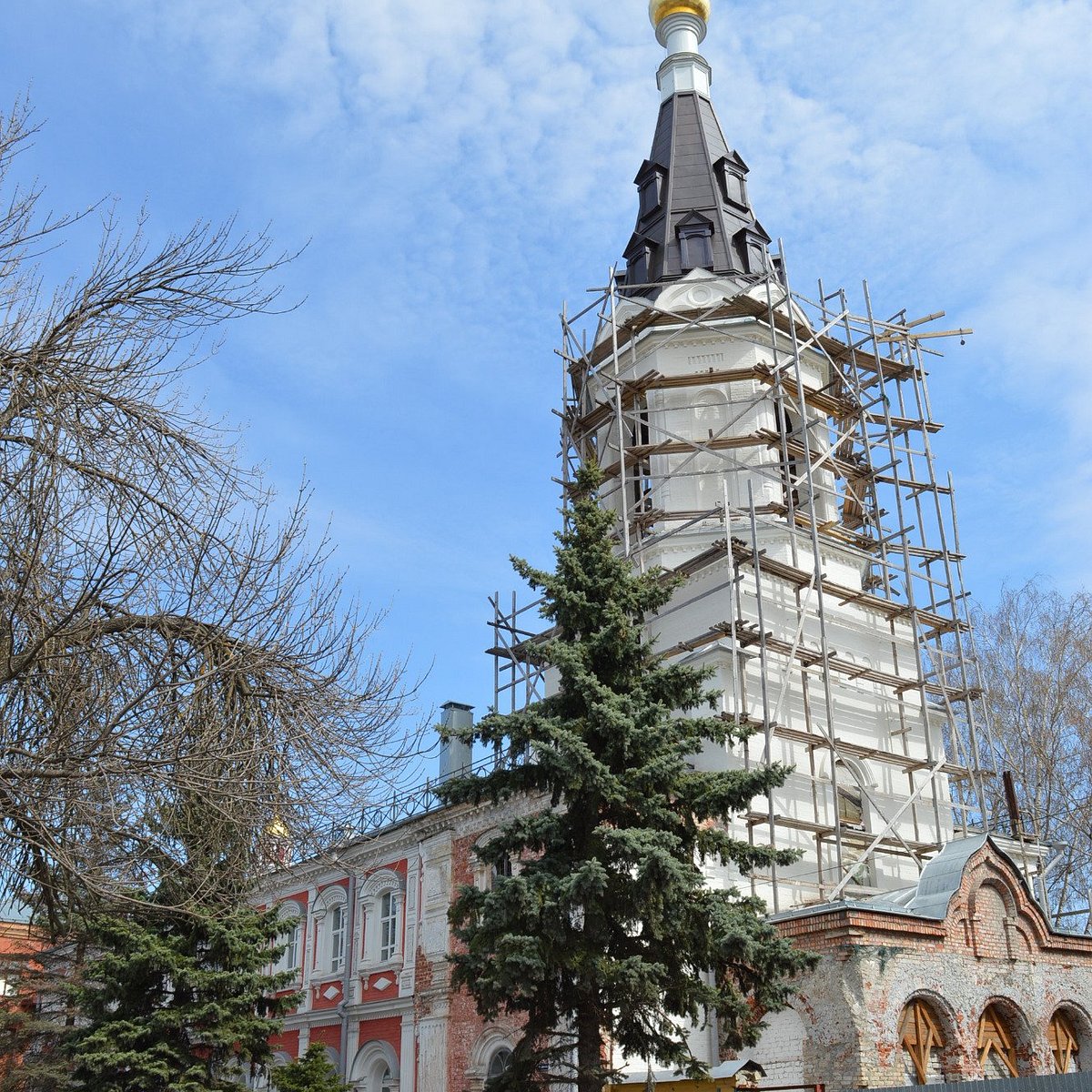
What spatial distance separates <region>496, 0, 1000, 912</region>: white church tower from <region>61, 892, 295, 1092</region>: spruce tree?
274 inches

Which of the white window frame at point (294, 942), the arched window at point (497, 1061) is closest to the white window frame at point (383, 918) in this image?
the white window frame at point (294, 942)

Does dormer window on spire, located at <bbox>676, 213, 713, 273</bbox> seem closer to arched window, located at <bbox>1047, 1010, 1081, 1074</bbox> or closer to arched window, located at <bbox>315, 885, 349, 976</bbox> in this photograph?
arched window, located at <bbox>315, 885, 349, 976</bbox>

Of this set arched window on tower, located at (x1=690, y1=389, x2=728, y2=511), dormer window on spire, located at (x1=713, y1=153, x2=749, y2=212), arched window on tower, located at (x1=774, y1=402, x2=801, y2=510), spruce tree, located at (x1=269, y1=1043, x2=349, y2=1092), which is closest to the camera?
spruce tree, located at (x1=269, y1=1043, x2=349, y2=1092)

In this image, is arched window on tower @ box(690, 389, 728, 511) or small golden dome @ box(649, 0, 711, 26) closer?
arched window on tower @ box(690, 389, 728, 511)

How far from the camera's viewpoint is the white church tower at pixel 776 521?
1975 cm

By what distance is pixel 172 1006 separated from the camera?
1708 centimetres

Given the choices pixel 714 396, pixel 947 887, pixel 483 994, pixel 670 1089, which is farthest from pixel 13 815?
pixel 714 396

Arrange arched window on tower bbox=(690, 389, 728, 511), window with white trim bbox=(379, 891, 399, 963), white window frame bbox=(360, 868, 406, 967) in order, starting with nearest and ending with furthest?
arched window on tower bbox=(690, 389, 728, 511), white window frame bbox=(360, 868, 406, 967), window with white trim bbox=(379, 891, 399, 963)

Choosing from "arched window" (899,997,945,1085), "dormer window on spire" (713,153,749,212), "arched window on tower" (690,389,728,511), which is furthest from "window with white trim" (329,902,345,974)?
"dormer window on spire" (713,153,749,212)

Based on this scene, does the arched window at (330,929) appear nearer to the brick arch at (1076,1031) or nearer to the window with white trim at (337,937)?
the window with white trim at (337,937)

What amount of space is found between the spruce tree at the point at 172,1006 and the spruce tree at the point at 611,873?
5020 mm

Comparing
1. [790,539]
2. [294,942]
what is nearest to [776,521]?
[790,539]

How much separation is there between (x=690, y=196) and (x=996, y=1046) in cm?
1810

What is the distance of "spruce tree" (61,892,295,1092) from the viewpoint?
646 inches
